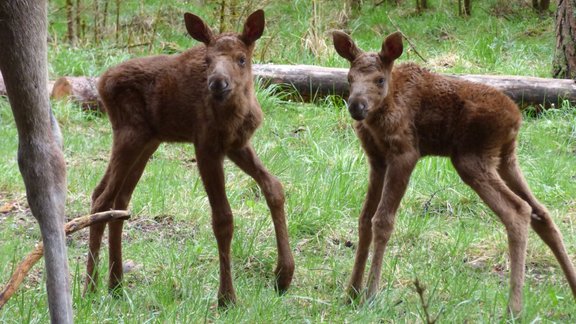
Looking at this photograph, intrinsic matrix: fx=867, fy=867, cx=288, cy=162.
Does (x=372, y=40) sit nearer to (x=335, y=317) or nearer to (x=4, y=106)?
(x=4, y=106)

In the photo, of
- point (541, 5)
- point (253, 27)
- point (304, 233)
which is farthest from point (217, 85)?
point (541, 5)

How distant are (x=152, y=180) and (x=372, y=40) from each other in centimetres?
791

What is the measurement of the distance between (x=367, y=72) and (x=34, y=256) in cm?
202

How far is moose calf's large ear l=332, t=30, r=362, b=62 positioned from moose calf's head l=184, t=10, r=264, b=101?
43 centimetres

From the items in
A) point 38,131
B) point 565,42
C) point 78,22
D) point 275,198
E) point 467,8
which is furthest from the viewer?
point 467,8

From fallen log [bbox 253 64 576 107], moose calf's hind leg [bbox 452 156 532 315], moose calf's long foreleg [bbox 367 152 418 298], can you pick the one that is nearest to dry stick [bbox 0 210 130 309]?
moose calf's long foreleg [bbox 367 152 418 298]

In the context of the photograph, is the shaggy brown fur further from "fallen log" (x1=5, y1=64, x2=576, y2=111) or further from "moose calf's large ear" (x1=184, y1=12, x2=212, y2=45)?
"fallen log" (x1=5, y1=64, x2=576, y2=111)

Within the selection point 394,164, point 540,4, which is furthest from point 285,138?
point 540,4

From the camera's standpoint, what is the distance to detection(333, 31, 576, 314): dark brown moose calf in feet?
15.5

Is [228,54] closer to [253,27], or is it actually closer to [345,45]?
[253,27]

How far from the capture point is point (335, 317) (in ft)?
15.2

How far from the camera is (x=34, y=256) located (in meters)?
4.05

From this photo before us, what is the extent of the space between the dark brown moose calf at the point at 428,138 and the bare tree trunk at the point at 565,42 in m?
5.16

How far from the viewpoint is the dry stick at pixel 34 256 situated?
3906 millimetres
